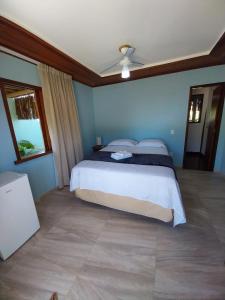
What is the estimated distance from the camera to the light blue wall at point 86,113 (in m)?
3.53

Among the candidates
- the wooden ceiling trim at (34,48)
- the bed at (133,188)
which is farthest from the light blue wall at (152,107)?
the bed at (133,188)

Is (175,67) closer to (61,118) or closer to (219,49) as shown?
(219,49)

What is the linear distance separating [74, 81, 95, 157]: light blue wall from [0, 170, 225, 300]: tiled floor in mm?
2147

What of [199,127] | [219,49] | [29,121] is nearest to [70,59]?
[29,121]

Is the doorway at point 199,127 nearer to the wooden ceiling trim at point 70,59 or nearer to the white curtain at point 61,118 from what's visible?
the wooden ceiling trim at point 70,59

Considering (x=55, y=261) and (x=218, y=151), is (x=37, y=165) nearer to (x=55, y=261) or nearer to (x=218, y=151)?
(x=55, y=261)

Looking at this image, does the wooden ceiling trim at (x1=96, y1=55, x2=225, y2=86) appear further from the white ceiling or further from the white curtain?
the white curtain

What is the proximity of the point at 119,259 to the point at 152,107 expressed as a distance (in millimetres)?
3202

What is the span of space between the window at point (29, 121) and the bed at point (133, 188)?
3.43 ft

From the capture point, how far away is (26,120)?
9.72 feet

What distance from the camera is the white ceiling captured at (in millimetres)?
1391

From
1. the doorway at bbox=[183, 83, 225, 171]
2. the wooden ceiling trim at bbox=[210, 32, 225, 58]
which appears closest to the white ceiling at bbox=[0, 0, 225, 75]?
the wooden ceiling trim at bbox=[210, 32, 225, 58]

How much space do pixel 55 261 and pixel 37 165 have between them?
157cm

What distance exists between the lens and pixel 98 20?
1593 millimetres
